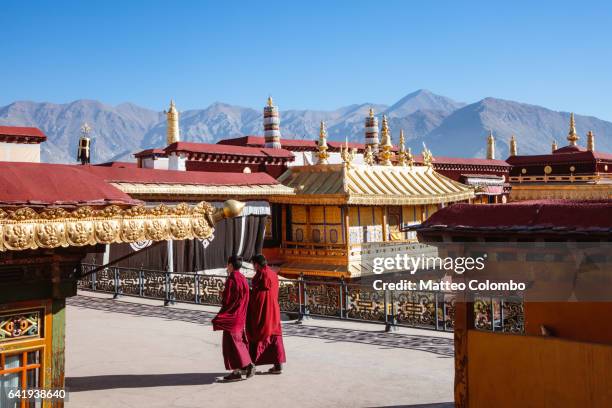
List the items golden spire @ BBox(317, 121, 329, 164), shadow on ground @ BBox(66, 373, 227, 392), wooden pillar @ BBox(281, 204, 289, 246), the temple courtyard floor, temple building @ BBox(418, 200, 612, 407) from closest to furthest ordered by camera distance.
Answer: temple building @ BBox(418, 200, 612, 407), the temple courtyard floor, shadow on ground @ BBox(66, 373, 227, 392), wooden pillar @ BBox(281, 204, 289, 246), golden spire @ BBox(317, 121, 329, 164)

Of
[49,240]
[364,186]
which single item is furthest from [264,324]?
[364,186]

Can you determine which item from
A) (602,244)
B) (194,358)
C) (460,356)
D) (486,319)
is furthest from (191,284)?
(602,244)

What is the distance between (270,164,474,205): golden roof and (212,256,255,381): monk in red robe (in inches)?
480

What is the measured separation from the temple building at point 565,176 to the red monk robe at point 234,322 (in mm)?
23159

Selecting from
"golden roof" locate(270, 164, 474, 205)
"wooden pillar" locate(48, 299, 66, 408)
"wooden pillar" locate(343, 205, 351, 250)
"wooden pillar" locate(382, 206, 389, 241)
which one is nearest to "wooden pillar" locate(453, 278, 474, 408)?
"wooden pillar" locate(48, 299, 66, 408)

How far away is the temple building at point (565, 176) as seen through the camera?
28703mm

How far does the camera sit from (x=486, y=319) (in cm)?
1227

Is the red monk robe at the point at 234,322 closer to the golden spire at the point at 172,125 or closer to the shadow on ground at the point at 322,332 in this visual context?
the shadow on ground at the point at 322,332

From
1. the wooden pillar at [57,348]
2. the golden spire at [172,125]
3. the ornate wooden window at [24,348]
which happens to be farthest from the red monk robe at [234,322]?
the golden spire at [172,125]

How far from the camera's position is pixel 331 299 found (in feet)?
46.5

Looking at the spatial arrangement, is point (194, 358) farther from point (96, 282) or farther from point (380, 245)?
point (380, 245)

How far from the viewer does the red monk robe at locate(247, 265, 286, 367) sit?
877 centimetres

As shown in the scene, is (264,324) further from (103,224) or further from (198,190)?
(198,190)

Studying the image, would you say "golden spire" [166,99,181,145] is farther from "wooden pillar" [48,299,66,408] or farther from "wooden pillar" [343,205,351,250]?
Result: "wooden pillar" [48,299,66,408]
